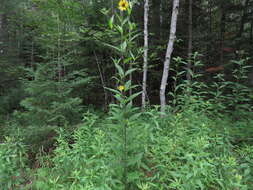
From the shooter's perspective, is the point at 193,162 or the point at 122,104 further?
the point at 122,104

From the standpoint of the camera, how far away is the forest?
1564 millimetres

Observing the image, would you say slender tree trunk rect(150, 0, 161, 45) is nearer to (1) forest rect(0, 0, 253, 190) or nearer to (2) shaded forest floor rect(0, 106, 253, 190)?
(1) forest rect(0, 0, 253, 190)

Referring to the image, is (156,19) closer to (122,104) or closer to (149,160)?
(122,104)

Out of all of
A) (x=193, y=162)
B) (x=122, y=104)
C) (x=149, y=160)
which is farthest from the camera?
(x=149, y=160)

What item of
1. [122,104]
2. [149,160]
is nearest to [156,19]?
[122,104]

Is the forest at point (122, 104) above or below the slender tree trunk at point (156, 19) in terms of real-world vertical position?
below

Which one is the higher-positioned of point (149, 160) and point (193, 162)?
point (193, 162)

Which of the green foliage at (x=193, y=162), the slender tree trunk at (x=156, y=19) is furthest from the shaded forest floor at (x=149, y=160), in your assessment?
the slender tree trunk at (x=156, y=19)

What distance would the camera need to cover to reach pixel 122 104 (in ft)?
5.01

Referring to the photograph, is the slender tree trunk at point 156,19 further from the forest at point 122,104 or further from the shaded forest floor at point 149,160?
the shaded forest floor at point 149,160

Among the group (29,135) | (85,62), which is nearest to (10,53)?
(85,62)

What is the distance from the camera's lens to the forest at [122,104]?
5.13ft

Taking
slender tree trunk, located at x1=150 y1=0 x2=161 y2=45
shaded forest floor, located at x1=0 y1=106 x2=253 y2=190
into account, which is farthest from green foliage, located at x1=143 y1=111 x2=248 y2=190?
slender tree trunk, located at x1=150 y1=0 x2=161 y2=45

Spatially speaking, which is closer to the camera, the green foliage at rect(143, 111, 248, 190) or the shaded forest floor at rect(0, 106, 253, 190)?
the green foliage at rect(143, 111, 248, 190)
